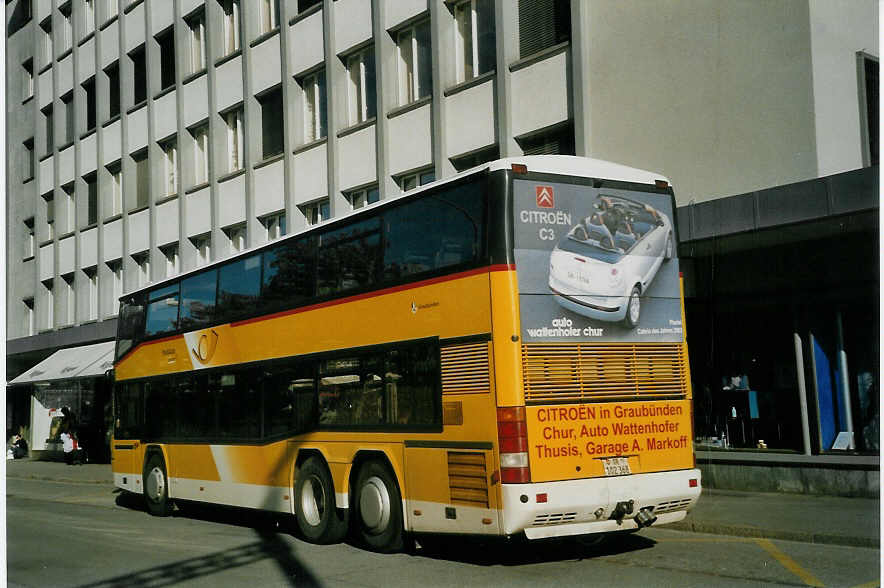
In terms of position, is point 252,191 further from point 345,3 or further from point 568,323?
point 568,323

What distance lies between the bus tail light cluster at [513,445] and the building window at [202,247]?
22389 mm

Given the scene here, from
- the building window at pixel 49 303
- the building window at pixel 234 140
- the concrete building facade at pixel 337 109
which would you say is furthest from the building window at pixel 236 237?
the building window at pixel 49 303

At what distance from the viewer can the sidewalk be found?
11430mm

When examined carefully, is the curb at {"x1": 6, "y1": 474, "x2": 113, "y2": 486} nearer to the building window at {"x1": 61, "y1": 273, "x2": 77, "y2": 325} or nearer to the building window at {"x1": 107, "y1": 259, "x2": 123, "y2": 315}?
the building window at {"x1": 107, "y1": 259, "x2": 123, "y2": 315}

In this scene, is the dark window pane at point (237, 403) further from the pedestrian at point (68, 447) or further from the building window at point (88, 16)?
the building window at point (88, 16)

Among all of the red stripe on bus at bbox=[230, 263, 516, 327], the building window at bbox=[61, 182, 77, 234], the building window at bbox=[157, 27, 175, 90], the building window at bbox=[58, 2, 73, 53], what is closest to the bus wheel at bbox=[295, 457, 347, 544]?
the red stripe on bus at bbox=[230, 263, 516, 327]

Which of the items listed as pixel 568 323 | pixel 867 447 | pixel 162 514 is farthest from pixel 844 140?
pixel 162 514

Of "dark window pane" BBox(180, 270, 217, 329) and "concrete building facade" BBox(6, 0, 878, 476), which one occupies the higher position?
"concrete building facade" BBox(6, 0, 878, 476)

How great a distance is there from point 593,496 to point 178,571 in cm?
427

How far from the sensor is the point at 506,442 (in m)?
9.67

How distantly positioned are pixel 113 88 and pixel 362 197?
1573 cm

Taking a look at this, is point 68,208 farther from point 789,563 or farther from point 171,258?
point 789,563

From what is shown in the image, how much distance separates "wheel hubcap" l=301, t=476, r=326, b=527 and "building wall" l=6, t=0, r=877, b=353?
7929 mm

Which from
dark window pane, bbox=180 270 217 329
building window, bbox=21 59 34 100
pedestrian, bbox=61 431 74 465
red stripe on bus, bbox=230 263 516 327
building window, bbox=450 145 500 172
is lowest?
pedestrian, bbox=61 431 74 465
